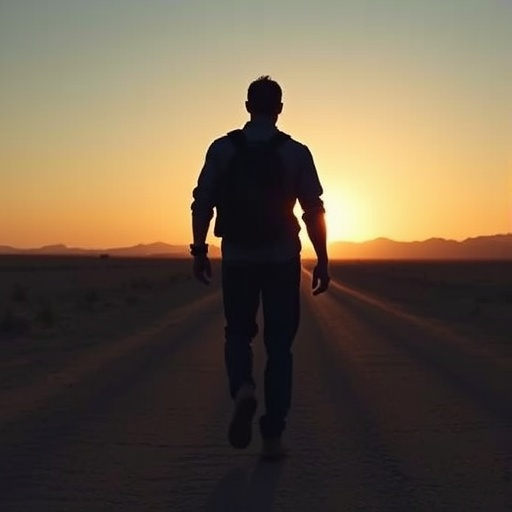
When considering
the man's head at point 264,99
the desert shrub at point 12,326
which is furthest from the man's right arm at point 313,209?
the desert shrub at point 12,326

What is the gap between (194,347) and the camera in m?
14.2

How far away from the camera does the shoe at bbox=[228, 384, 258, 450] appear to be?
18.2ft

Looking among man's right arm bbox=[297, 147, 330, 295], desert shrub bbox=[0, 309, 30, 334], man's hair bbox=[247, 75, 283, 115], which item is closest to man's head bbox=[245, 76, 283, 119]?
man's hair bbox=[247, 75, 283, 115]

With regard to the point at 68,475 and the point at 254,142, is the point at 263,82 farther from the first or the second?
the point at 68,475

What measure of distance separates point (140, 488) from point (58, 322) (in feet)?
60.6

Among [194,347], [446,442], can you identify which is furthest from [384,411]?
[194,347]

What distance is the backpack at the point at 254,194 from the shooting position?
5715mm

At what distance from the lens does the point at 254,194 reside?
571 cm

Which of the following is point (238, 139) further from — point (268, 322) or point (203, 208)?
point (268, 322)

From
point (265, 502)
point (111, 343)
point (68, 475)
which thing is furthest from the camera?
point (111, 343)

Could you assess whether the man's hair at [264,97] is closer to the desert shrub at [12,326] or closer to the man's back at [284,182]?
the man's back at [284,182]

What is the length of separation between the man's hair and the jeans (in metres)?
0.91

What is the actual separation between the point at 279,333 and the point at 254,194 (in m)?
0.86

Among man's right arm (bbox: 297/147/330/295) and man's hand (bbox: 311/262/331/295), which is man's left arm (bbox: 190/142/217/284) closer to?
man's right arm (bbox: 297/147/330/295)
